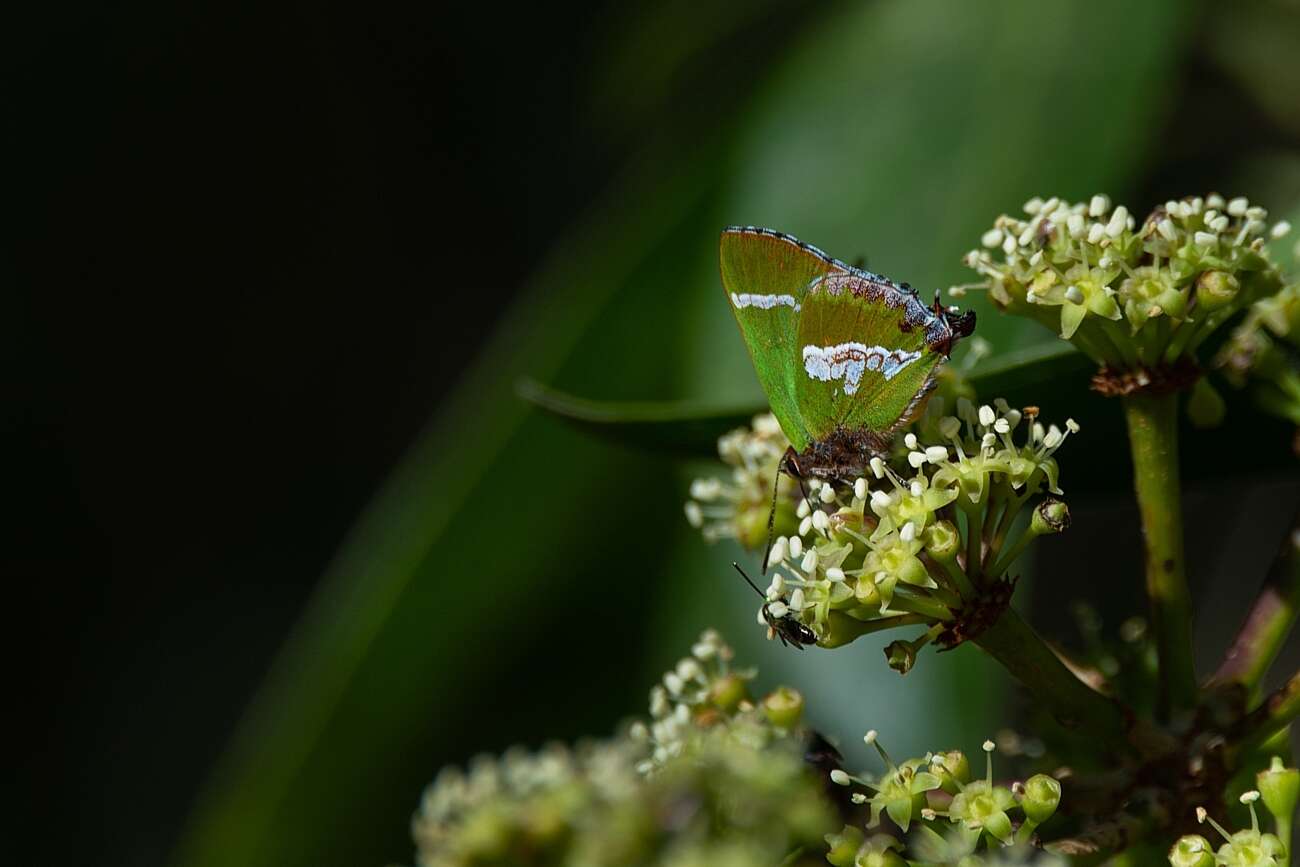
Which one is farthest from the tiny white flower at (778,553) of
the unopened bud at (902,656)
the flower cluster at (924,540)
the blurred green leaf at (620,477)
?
the blurred green leaf at (620,477)

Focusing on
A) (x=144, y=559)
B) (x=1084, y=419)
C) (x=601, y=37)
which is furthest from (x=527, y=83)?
(x=1084, y=419)

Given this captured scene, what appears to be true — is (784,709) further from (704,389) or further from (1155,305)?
(704,389)

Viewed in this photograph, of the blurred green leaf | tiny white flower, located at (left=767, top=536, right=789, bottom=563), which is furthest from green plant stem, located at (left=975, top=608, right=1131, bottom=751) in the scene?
the blurred green leaf

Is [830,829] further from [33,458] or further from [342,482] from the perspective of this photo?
[33,458]

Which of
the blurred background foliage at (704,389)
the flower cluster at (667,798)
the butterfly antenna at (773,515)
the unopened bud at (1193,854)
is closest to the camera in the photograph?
the flower cluster at (667,798)

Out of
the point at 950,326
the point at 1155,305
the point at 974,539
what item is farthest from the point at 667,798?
the point at 1155,305

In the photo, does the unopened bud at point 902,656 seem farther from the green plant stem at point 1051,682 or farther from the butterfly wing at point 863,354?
the butterfly wing at point 863,354
